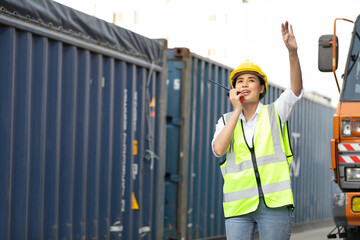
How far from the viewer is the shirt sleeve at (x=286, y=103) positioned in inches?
171

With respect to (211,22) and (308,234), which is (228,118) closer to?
(308,234)

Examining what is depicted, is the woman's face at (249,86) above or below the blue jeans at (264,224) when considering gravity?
above

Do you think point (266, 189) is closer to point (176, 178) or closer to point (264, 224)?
point (264, 224)

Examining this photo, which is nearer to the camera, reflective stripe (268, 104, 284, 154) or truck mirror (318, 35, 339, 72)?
reflective stripe (268, 104, 284, 154)

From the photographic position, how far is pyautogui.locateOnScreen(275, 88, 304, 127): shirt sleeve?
434 cm

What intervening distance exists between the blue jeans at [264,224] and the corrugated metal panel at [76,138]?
2.69 m

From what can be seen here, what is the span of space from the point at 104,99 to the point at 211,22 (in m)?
47.6

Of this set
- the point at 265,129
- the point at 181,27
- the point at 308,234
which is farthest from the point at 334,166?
the point at 181,27

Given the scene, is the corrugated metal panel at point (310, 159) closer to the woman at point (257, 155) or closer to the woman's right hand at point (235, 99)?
the woman at point (257, 155)

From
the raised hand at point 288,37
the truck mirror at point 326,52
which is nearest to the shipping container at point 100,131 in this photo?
the truck mirror at point 326,52

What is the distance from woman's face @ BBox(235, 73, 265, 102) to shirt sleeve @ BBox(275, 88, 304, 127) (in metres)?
0.14

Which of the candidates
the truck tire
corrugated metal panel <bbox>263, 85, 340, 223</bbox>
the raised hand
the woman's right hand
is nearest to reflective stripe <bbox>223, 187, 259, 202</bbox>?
the woman's right hand

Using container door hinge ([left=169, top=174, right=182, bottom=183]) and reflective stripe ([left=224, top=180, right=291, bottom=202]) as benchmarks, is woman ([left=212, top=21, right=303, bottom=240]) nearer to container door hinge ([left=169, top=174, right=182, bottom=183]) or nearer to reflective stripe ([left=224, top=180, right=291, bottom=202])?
reflective stripe ([left=224, top=180, right=291, bottom=202])

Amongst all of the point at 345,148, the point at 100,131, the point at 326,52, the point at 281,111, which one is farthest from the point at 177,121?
the point at 281,111
